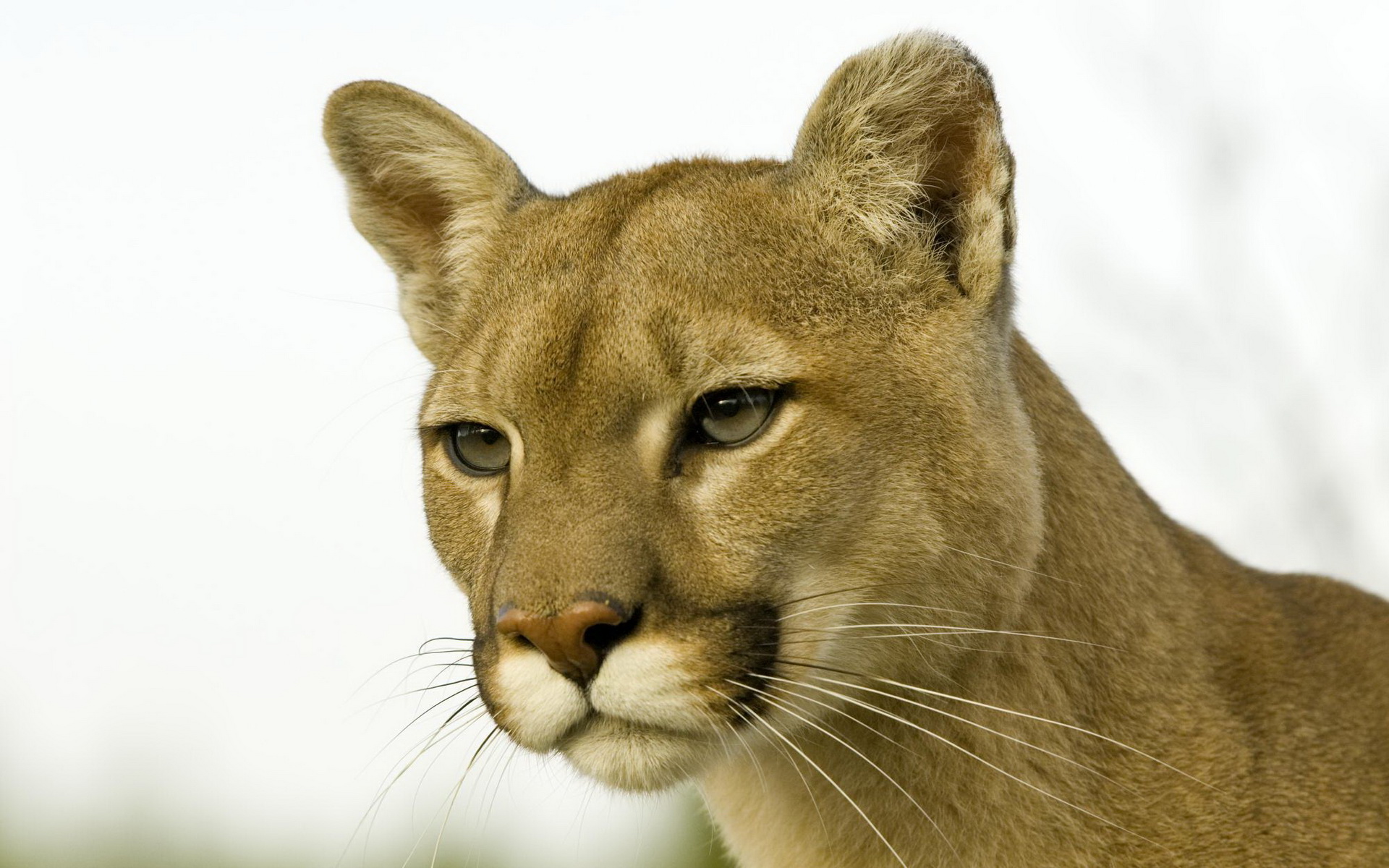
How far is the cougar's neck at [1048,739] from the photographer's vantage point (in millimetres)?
3766

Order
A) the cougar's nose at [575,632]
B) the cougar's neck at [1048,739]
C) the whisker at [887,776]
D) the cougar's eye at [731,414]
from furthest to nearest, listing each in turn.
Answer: the cougar's neck at [1048,739], the cougar's eye at [731,414], the whisker at [887,776], the cougar's nose at [575,632]

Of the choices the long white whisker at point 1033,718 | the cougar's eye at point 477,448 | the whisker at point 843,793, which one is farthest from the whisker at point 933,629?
the cougar's eye at point 477,448

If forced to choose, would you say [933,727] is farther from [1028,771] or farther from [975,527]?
[975,527]

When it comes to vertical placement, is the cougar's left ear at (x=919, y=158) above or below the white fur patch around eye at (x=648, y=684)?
above

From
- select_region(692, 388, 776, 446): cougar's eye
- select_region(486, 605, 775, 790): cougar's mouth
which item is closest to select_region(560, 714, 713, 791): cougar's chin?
select_region(486, 605, 775, 790): cougar's mouth

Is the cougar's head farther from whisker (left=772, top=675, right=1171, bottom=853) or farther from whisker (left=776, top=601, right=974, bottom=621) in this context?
whisker (left=772, top=675, right=1171, bottom=853)

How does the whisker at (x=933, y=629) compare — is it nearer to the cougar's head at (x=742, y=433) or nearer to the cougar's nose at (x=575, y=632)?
the cougar's head at (x=742, y=433)

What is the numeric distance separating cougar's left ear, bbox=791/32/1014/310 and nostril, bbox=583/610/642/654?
130 centimetres

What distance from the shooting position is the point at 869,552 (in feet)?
11.6

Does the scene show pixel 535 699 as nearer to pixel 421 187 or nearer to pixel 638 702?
pixel 638 702

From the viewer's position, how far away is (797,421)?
11.7 feet

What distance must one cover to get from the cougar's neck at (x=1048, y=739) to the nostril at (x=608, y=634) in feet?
2.33

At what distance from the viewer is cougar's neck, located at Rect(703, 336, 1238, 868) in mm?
3766

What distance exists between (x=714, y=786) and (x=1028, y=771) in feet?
3.08
